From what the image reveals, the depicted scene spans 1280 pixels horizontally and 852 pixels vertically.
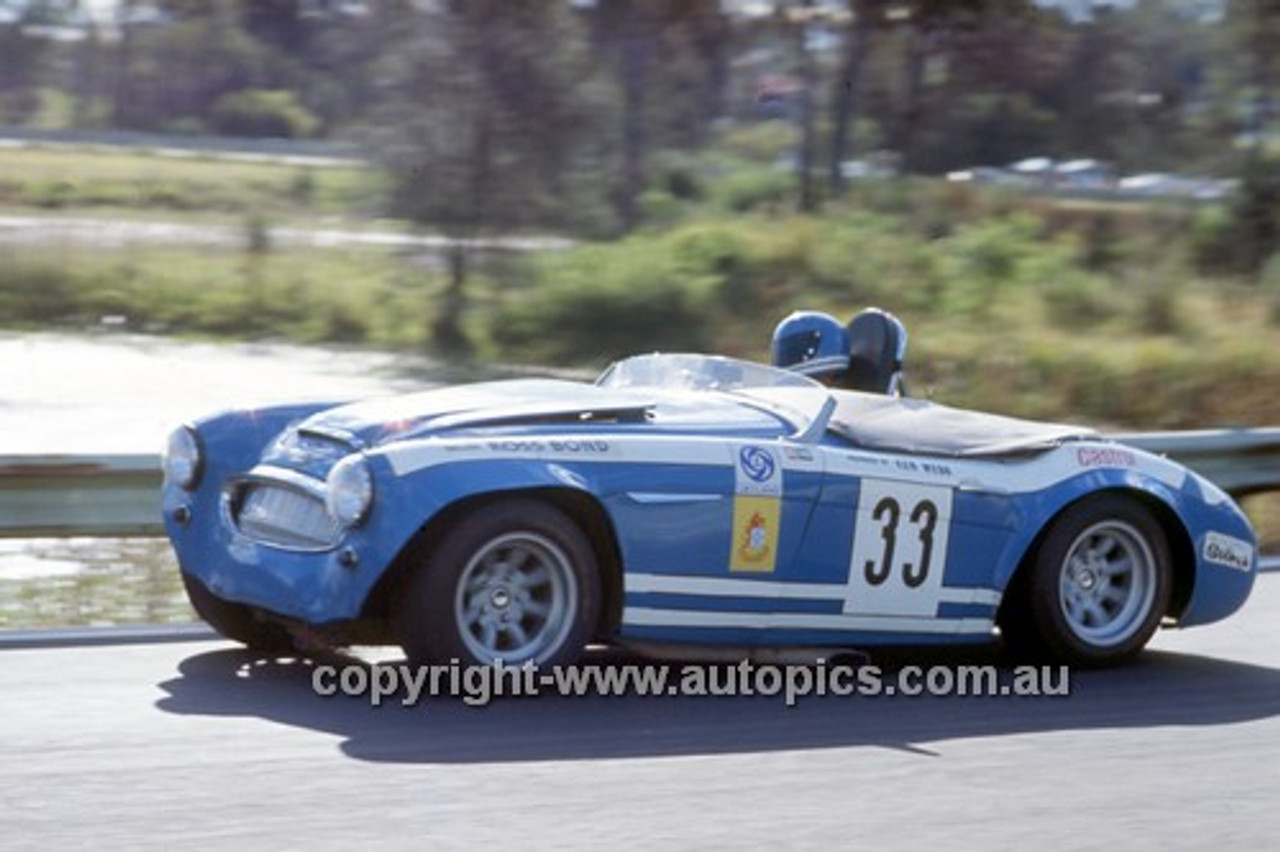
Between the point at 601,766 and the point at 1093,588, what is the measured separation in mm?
2616

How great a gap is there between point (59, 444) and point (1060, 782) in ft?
32.1

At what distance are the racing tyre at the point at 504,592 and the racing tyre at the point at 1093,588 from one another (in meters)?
1.69

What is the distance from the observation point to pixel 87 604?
9.48 metres

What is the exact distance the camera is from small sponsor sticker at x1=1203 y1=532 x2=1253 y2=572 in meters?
8.44

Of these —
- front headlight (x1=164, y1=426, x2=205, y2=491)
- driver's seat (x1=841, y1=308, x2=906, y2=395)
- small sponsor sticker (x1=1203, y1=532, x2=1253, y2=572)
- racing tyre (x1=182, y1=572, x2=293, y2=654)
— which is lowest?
racing tyre (x1=182, y1=572, x2=293, y2=654)

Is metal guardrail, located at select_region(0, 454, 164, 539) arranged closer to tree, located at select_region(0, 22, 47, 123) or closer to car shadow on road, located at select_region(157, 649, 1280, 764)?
car shadow on road, located at select_region(157, 649, 1280, 764)

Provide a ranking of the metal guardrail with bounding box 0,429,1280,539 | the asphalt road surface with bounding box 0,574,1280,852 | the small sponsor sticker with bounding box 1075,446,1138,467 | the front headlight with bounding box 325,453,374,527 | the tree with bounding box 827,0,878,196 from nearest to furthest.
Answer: the asphalt road surface with bounding box 0,574,1280,852
the front headlight with bounding box 325,453,374,527
the small sponsor sticker with bounding box 1075,446,1138,467
the metal guardrail with bounding box 0,429,1280,539
the tree with bounding box 827,0,878,196

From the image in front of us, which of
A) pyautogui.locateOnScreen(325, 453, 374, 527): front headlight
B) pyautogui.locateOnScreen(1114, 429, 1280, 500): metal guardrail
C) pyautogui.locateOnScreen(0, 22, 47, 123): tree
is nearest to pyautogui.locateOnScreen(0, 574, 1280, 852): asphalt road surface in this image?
pyautogui.locateOnScreen(325, 453, 374, 527): front headlight

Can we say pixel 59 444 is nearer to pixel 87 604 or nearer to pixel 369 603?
pixel 87 604

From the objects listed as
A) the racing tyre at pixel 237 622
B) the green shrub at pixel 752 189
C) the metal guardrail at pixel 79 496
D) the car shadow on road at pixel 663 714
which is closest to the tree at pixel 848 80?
the green shrub at pixel 752 189

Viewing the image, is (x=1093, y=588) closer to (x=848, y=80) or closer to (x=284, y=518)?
(x=284, y=518)

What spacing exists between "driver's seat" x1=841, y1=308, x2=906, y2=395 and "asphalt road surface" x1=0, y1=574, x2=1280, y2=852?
1.49 metres

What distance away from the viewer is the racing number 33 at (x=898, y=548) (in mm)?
7688

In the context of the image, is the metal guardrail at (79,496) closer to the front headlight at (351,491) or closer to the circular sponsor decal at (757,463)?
the front headlight at (351,491)
